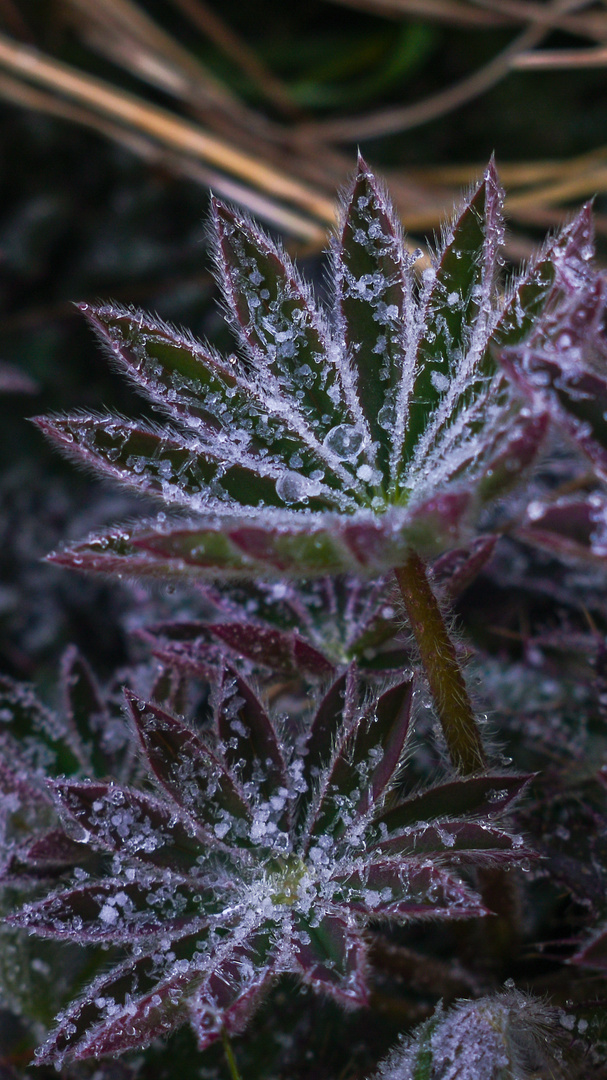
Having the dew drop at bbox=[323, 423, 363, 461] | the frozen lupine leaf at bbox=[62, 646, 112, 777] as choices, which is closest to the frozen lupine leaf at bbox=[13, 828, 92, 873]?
the frozen lupine leaf at bbox=[62, 646, 112, 777]

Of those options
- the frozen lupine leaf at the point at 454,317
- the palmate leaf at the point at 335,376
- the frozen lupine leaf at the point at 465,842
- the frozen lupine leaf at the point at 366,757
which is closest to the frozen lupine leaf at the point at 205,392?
the palmate leaf at the point at 335,376

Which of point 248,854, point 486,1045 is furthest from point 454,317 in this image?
point 486,1045

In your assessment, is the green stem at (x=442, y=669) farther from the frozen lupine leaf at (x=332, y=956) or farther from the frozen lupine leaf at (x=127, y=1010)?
the frozen lupine leaf at (x=127, y=1010)

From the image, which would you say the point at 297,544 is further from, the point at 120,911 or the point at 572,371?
the point at 120,911

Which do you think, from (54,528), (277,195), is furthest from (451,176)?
(54,528)

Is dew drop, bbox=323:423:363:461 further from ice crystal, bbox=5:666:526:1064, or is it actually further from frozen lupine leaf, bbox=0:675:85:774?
frozen lupine leaf, bbox=0:675:85:774

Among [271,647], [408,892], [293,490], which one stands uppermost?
[293,490]

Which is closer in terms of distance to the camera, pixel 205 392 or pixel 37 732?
pixel 205 392
